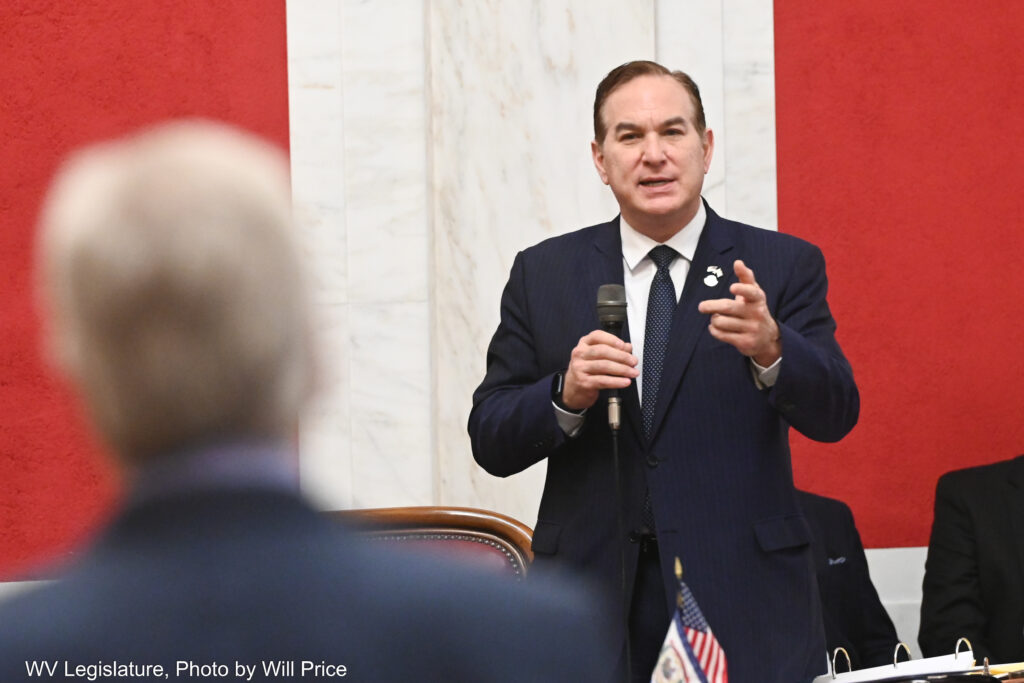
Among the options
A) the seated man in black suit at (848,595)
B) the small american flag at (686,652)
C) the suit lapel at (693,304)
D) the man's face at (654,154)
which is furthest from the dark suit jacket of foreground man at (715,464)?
the seated man in black suit at (848,595)

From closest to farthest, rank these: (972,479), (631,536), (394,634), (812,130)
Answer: (394,634)
(631,536)
(972,479)
(812,130)

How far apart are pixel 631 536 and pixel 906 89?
2.71 metres

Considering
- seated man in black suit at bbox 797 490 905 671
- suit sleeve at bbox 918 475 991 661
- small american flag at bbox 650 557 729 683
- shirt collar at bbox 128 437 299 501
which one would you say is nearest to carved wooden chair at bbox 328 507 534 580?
small american flag at bbox 650 557 729 683

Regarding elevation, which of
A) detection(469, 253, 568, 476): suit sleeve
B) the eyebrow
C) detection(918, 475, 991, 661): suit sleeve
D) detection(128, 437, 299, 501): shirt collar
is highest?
the eyebrow

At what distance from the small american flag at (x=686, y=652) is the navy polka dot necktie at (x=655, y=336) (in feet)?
2.28

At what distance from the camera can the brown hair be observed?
260 centimetres

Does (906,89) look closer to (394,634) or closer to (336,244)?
(336,244)

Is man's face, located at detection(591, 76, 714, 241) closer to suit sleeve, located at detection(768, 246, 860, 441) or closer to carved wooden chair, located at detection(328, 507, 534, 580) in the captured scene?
suit sleeve, located at detection(768, 246, 860, 441)

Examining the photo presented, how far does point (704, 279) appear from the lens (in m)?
2.46

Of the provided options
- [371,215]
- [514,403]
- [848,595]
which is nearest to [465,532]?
[514,403]

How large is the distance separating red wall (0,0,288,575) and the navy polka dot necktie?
7.27ft

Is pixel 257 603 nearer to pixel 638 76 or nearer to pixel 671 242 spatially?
pixel 671 242

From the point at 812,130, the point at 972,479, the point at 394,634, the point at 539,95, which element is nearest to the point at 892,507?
the point at 972,479

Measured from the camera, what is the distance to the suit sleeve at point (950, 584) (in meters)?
3.97
